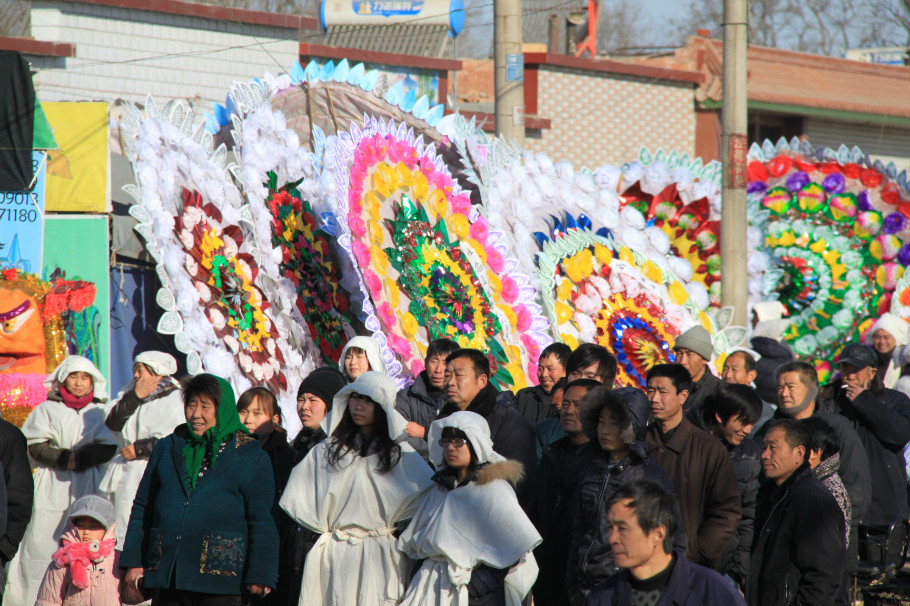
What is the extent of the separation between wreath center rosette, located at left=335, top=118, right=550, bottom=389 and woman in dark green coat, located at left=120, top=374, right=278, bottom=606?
9.05ft

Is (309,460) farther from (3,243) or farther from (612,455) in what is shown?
(3,243)

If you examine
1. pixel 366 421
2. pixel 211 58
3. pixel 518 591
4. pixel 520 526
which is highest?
pixel 211 58

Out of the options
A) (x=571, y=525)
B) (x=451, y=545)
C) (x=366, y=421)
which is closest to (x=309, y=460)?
(x=366, y=421)

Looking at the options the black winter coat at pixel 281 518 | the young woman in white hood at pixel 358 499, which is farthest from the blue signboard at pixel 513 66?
the young woman in white hood at pixel 358 499

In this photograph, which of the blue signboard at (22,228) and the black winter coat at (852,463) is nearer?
the black winter coat at (852,463)

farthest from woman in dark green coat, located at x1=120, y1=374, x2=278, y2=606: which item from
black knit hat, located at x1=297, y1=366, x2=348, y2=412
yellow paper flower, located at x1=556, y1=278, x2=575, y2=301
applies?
yellow paper flower, located at x1=556, y1=278, x2=575, y2=301

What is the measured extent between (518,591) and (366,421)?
0.91m

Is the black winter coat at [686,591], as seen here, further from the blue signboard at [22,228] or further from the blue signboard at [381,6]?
the blue signboard at [381,6]

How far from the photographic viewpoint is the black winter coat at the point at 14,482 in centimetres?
500

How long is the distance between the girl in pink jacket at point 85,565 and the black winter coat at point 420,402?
1.50 m

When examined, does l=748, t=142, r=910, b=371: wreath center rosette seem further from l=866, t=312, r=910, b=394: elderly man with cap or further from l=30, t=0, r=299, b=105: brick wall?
l=30, t=0, r=299, b=105: brick wall

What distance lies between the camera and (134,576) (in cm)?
479

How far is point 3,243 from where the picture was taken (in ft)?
25.8

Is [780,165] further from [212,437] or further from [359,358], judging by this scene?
[212,437]
